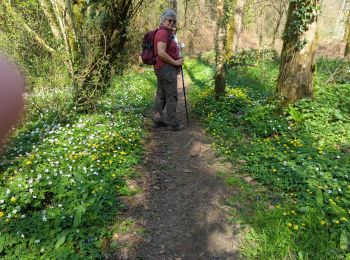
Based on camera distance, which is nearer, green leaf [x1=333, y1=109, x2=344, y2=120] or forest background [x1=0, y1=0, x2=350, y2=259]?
forest background [x1=0, y1=0, x2=350, y2=259]

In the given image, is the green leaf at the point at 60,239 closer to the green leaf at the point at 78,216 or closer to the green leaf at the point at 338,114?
the green leaf at the point at 78,216

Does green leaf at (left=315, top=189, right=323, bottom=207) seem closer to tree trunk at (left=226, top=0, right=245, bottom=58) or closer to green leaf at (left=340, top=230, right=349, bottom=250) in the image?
green leaf at (left=340, top=230, right=349, bottom=250)

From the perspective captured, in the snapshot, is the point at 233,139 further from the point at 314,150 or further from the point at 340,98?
the point at 340,98

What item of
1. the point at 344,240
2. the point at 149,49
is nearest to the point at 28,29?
the point at 149,49

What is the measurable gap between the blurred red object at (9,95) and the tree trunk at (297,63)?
6350 mm

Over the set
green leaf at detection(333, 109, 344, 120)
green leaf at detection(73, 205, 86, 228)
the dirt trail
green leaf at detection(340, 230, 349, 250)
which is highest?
green leaf at detection(333, 109, 344, 120)

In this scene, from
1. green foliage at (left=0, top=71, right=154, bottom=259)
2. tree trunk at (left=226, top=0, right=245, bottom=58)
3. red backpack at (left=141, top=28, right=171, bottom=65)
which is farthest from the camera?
tree trunk at (left=226, top=0, right=245, bottom=58)

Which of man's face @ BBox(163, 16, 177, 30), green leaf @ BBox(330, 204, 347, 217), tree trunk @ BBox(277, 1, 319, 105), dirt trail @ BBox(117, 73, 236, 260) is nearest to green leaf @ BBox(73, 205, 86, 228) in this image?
dirt trail @ BBox(117, 73, 236, 260)

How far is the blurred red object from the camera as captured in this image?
1.90 m

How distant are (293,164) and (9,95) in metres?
4.34

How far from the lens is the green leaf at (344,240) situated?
10.7ft

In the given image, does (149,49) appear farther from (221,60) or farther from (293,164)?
(293,164)

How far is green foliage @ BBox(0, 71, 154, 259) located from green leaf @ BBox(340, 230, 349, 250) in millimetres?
2716

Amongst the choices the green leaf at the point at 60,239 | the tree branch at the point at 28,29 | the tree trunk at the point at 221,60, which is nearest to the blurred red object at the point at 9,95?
the green leaf at the point at 60,239
